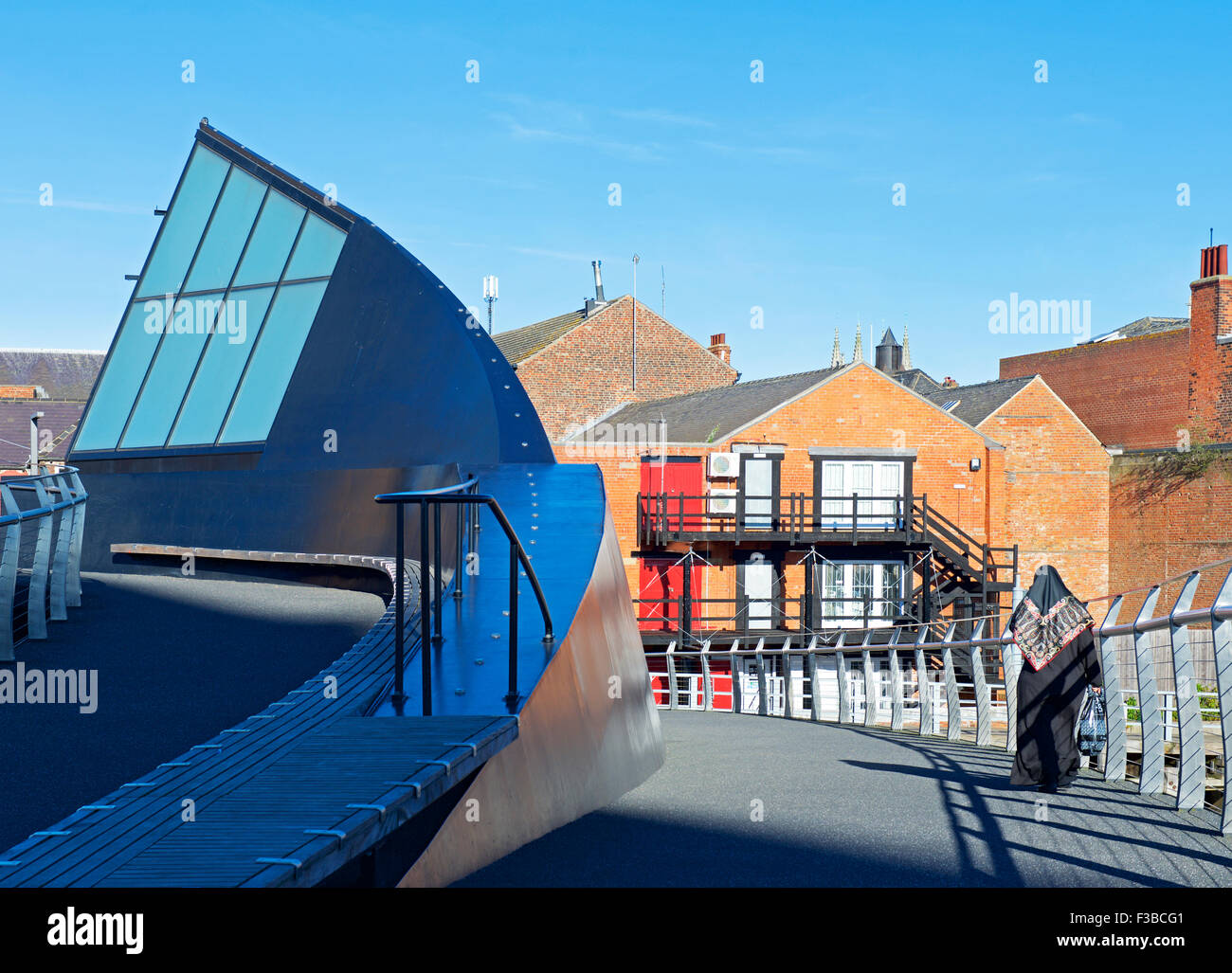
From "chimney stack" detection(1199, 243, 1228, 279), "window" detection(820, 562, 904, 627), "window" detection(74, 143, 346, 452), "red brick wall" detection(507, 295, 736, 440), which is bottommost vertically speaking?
"window" detection(820, 562, 904, 627)

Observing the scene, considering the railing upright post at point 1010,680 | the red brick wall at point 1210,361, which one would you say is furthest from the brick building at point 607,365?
the railing upright post at point 1010,680

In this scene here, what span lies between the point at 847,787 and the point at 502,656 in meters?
2.46

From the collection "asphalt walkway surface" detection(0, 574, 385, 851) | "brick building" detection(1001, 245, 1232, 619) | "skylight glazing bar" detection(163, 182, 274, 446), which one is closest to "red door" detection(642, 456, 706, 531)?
"brick building" detection(1001, 245, 1232, 619)

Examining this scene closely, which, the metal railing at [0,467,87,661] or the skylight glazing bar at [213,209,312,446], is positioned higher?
the skylight glazing bar at [213,209,312,446]

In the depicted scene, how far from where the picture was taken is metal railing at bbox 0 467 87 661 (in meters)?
7.31

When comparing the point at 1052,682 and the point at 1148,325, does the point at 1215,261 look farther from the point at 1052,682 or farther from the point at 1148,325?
the point at 1052,682

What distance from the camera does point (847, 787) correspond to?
6918 mm

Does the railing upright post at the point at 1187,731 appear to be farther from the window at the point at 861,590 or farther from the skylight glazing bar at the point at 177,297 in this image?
the window at the point at 861,590

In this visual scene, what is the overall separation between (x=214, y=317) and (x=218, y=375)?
40.3 inches

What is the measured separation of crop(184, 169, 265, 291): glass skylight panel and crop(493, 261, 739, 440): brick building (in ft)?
83.1

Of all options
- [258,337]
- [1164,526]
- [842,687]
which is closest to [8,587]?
[258,337]

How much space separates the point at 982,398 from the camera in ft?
128

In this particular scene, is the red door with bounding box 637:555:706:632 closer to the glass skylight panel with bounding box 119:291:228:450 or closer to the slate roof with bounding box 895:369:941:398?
the glass skylight panel with bounding box 119:291:228:450

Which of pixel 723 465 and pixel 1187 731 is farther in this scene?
pixel 723 465
